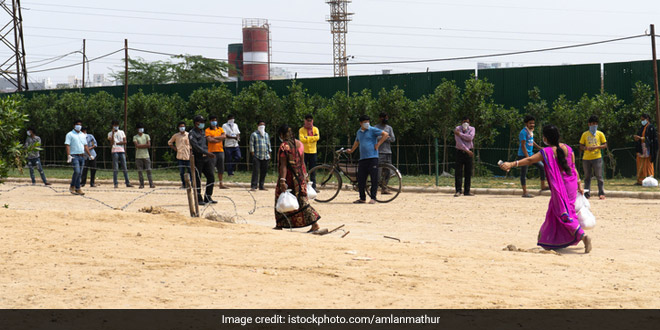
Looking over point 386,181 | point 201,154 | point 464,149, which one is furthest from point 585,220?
point 201,154

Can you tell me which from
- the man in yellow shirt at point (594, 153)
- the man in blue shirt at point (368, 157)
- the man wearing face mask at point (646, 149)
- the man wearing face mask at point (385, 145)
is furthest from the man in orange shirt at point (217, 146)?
the man wearing face mask at point (646, 149)

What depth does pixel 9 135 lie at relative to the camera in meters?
12.5

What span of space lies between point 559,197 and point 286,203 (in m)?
3.47

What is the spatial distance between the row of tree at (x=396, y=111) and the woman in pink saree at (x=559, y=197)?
1320 centimetres

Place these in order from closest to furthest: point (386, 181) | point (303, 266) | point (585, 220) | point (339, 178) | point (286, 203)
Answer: point (303, 266)
point (585, 220)
point (286, 203)
point (339, 178)
point (386, 181)

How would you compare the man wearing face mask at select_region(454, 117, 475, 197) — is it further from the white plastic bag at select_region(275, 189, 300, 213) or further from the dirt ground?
the white plastic bag at select_region(275, 189, 300, 213)

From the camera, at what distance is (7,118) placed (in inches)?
487

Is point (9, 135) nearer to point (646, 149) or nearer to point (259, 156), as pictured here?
point (259, 156)

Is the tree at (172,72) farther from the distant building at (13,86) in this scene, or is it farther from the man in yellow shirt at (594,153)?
the man in yellow shirt at (594,153)

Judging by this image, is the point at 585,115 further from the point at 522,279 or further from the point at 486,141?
the point at 522,279

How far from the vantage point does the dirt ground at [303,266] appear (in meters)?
6.41

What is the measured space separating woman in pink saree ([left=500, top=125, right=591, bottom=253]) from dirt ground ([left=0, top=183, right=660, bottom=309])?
22 cm

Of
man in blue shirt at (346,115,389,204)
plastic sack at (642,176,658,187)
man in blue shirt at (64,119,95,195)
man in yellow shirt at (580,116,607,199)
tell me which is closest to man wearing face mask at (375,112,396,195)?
man in blue shirt at (346,115,389,204)

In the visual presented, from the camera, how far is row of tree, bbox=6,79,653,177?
2211 cm
